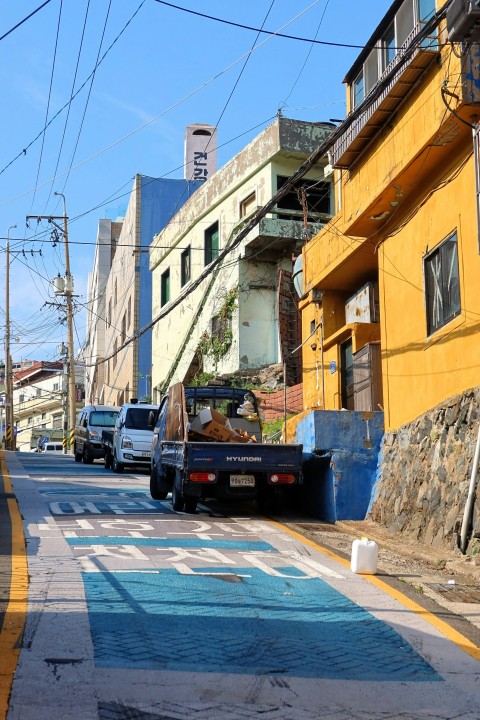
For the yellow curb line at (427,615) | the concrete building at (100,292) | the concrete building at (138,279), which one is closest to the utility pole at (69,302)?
the concrete building at (138,279)

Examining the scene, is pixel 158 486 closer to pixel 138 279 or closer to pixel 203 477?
pixel 203 477

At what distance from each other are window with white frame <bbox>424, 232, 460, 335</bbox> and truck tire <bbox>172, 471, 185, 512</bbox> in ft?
15.7

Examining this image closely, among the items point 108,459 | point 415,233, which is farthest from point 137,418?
point 415,233

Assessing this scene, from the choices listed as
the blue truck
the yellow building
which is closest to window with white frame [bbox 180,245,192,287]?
the yellow building

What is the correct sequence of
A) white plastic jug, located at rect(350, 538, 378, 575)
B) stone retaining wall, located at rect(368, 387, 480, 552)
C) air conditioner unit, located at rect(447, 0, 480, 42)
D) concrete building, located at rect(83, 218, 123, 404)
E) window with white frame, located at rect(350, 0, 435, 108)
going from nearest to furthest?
white plastic jug, located at rect(350, 538, 378, 575) < air conditioner unit, located at rect(447, 0, 480, 42) < stone retaining wall, located at rect(368, 387, 480, 552) < window with white frame, located at rect(350, 0, 435, 108) < concrete building, located at rect(83, 218, 123, 404)

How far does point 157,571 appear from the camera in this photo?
953 cm

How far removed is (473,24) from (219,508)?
9.17 metres

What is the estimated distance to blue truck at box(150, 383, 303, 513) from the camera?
14.6 metres

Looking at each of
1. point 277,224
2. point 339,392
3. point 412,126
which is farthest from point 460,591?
point 277,224

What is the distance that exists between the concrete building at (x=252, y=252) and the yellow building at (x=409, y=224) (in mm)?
9515

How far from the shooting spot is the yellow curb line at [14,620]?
5.53m

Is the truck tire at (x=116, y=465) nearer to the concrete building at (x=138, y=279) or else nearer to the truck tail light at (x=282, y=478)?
the truck tail light at (x=282, y=478)

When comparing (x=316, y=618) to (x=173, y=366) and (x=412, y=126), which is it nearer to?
(x=412, y=126)

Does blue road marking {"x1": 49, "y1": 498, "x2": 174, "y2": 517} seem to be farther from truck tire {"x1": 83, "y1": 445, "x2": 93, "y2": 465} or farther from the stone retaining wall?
truck tire {"x1": 83, "y1": 445, "x2": 93, "y2": 465}
